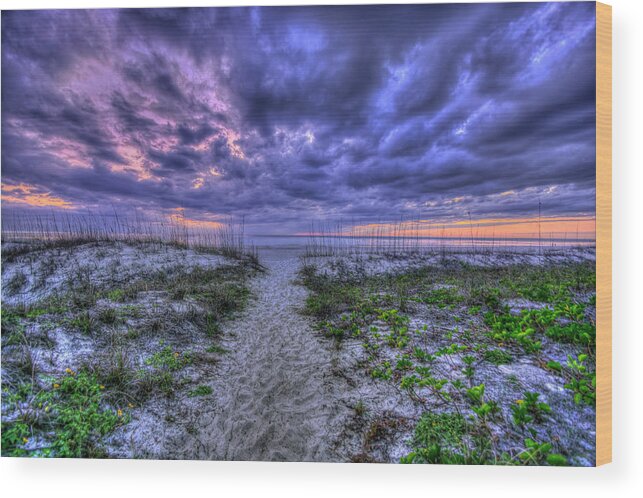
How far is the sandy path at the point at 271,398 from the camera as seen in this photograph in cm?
217

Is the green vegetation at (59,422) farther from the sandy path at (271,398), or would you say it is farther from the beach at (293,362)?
the sandy path at (271,398)

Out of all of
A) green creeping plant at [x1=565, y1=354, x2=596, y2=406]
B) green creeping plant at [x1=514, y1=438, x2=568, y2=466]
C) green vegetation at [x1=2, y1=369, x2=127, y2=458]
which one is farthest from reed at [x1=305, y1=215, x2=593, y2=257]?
green vegetation at [x1=2, y1=369, x2=127, y2=458]

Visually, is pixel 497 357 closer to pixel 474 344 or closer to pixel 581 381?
pixel 474 344

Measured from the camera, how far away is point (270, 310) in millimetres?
3891

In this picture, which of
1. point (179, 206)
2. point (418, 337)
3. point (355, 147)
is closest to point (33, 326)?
point (179, 206)

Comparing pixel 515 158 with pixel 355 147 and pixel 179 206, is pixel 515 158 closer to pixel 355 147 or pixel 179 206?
pixel 355 147

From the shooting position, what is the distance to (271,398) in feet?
7.86

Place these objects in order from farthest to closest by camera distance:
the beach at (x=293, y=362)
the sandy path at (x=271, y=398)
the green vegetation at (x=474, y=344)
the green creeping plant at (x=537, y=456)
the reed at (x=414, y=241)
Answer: the reed at (x=414, y=241), the sandy path at (x=271, y=398), the beach at (x=293, y=362), the green vegetation at (x=474, y=344), the green creeping plant at (x=537, y=456)

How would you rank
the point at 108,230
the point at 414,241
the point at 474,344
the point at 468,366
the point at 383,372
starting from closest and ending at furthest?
the point at 468,366
the point at 383,372
the point at 474,344
the point at 108,230
the point at 414,241

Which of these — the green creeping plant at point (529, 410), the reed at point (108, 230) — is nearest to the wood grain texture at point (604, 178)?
the green creeping plant at point (529, 410)

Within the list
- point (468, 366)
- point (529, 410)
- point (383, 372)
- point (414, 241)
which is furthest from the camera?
point (414, 241)

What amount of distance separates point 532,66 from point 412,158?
4.26 feet

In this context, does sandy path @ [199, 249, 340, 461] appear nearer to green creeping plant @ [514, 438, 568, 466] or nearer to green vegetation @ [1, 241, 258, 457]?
green vegetation @ [1, 241, 258, 457]

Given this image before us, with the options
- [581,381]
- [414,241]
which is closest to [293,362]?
[414,241]
